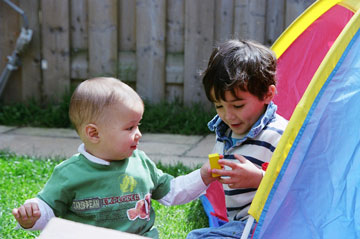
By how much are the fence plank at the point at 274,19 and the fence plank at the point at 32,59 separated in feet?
6.40

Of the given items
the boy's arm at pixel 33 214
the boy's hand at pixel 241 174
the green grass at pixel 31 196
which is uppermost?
the boy's hand at pixel 241 174

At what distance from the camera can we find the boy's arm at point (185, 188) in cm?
206

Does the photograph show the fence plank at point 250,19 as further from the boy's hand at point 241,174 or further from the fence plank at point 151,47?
the boy's hand at point 241,174

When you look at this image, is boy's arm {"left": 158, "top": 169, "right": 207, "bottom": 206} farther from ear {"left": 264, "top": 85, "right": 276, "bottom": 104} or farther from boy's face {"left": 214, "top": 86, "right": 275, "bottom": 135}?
ear {"left": 264, "top": 85, "right": 276, "bottom": 104}

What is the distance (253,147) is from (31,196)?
129 cm

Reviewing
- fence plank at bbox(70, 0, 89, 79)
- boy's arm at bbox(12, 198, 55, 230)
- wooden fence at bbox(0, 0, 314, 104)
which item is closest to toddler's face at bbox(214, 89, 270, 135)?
boy's arm at bbox(12, 198, 55, 230)

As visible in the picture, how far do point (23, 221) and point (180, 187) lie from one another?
1.92 ft

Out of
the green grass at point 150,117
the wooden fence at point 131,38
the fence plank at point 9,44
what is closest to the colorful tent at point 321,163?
the green grass at point 150,117

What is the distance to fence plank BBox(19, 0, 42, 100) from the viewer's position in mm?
4836

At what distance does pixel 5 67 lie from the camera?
485cm

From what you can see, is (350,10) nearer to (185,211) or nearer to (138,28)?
(185,211)

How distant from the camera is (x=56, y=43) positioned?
4.81 metres

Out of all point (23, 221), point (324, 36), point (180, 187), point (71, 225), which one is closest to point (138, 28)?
point (324, 36)

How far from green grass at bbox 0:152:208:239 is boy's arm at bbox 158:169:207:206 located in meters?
0.42
